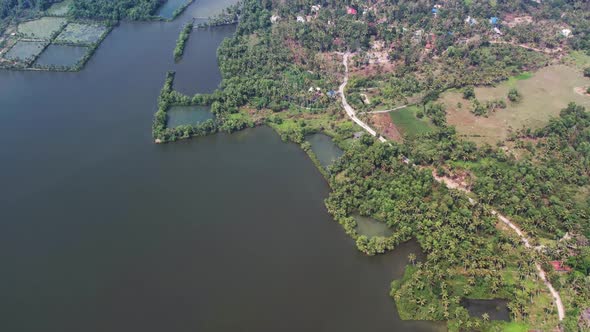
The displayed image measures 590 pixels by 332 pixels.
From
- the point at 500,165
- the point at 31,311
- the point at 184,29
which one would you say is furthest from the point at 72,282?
the point at 184,29

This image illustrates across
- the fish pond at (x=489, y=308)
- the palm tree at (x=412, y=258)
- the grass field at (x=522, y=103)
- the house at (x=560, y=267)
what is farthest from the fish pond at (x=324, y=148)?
the house at (x=560, y=267)

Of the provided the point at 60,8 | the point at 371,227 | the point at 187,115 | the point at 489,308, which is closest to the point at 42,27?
the point at 60,8

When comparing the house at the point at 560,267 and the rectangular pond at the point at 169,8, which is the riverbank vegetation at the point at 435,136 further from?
the rectangular pond at the point at 169,8

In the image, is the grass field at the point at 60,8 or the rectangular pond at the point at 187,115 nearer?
the rectangular pond at the point at 187,115

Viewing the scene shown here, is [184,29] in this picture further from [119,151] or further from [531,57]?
[531,57]

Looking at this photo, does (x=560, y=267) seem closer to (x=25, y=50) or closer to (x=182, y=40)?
(x=182, y=40)
